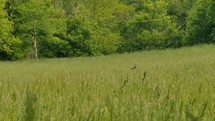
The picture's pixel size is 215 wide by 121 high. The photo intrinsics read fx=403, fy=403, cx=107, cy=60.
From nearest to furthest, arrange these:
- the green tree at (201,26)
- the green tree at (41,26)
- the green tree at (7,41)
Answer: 1. the green tree at (7,41)
2. the green tree at (41,26)
3. the green tree at (201,26)

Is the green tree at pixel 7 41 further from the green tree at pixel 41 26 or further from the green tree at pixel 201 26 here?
the green tree at pixel 201 26

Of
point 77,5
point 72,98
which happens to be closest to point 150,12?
point 77,5

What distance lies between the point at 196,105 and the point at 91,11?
52.0 m

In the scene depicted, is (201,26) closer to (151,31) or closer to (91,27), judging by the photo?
(151,31)

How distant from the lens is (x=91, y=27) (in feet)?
168

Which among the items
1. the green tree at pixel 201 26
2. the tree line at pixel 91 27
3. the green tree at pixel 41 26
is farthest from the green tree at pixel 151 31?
the green tree at pixel 41 26

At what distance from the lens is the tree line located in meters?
45.0

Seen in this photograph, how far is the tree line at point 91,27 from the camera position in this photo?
148ft

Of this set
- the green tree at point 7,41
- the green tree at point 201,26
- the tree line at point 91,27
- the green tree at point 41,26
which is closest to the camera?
the green tree at point 7,41

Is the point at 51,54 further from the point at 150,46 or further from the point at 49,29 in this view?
the point at 150,46

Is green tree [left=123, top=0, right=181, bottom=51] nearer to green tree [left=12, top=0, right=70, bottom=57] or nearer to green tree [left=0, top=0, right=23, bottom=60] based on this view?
green tree [left=12, top=0, right=70, bottom=57]

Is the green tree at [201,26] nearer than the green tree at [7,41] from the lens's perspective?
No

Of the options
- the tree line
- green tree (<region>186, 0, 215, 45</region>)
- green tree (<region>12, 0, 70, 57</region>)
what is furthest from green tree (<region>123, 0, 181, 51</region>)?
green tree (<region>12, 0, 70, 57</region>)

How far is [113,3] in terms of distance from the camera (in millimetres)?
56000
